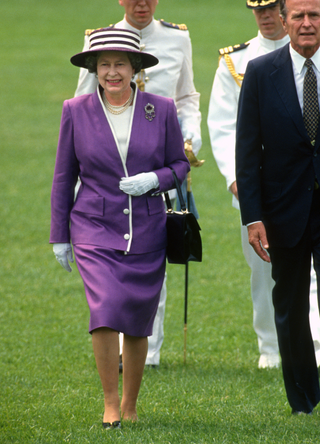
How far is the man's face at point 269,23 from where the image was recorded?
18.4ft

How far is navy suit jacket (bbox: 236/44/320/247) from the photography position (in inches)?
169

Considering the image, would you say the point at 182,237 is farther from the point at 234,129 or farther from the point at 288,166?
the point at 234,129

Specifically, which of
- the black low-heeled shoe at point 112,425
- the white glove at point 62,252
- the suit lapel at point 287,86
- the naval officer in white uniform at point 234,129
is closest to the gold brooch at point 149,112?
the suit lapel at point 287,86

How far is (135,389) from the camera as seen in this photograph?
4613mm

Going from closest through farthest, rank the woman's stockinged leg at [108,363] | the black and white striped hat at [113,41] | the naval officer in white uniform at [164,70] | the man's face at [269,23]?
the woman's stockinged leg at [108,363]
the black and white striped hat at [113,41]
the man's face at [269,23]
the naval officer in white uniform at [164,70]

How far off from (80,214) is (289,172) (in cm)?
112

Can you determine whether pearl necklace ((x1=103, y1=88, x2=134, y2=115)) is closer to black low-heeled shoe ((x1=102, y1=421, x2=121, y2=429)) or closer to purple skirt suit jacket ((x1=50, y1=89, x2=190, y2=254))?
purple skirt suit jacket ((x1=50, y1=89, x2=190, y2=254))

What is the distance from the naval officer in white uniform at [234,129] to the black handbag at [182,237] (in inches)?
41.7

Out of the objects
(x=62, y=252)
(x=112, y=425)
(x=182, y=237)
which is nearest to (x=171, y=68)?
(x=182, y=237)

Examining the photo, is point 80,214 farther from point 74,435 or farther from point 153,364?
point 153,364

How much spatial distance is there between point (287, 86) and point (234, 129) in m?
1.54

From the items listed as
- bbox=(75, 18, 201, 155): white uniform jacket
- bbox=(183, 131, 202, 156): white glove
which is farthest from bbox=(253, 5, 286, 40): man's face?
bbox=(183, 131, 202, 156): white glove

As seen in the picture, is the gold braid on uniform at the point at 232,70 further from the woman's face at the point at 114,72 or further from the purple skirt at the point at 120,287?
the purple skirt at the point at 120,287

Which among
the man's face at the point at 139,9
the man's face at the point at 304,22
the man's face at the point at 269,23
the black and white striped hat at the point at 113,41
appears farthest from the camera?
the man's face at the point at 139,9
